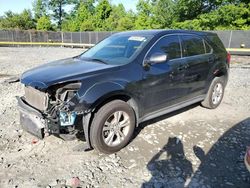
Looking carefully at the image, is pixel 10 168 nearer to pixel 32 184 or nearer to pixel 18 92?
pixel 32 184

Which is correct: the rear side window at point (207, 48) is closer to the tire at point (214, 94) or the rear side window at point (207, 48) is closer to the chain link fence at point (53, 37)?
the tire at point (214, 94)

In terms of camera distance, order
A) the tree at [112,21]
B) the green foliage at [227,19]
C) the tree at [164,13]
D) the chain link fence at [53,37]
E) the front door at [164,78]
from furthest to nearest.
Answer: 1. the tree at [112,21]
2. the tree at [164,13]
3. the chain link fence at [53,37]
4. the green foliage at [227,19]
5. the front door at [164,78]

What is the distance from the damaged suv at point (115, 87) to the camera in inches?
138

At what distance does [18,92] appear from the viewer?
7.34 m

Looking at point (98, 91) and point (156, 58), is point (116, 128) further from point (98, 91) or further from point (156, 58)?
point (156, 58)

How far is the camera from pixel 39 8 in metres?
Result: 58.7

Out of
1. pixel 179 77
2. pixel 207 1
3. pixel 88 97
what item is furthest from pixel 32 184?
pixel 207 1

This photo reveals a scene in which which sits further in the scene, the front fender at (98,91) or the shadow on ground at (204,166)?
the front fender at (98,91)

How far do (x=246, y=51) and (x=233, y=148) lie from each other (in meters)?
14.9

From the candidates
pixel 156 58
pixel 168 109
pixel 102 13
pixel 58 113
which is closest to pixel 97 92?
pixel 58 113

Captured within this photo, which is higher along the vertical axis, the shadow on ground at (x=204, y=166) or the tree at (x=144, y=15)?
the tree at (x=144, y=15)

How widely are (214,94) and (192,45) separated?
1.41m

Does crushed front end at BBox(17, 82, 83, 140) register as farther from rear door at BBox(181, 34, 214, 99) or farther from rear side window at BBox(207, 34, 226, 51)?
rear side window at BBox(207, 34, 226, 51)

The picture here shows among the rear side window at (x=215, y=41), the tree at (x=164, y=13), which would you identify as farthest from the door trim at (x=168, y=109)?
the tree at (x=164, y=13)
